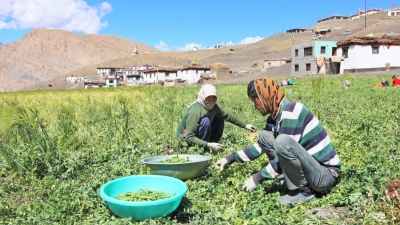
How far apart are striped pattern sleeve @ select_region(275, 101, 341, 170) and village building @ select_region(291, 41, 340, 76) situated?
3006cm

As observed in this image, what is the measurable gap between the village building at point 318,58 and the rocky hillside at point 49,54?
314ft

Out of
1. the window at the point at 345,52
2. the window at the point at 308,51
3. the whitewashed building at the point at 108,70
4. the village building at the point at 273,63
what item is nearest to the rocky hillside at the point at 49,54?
the whitewashed building at the point at 108,70

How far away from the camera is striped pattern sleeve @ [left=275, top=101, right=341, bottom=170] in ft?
8.78

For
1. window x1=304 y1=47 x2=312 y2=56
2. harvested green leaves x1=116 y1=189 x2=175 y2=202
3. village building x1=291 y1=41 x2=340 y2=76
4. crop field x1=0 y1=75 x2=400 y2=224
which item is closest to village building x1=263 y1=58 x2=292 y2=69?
village building x1=291 y1=41 x2=340 y2=76

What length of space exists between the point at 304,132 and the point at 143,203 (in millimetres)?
1323

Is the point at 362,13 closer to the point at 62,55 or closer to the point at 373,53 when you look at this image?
the point at 373,53

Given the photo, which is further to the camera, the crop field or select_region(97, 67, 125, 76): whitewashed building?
select_region(97, 67, 125, 76): whitewashed building

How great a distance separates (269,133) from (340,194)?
76 centimetres

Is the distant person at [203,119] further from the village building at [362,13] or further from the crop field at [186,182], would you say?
the village building at [362,13]

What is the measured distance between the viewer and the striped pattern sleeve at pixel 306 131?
268cm

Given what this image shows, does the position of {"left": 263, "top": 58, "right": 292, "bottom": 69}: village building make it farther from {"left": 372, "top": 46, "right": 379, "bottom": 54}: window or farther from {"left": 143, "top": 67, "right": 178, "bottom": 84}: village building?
{"left": 372, "top": 46, "right": 379, "bottom": 54}: window

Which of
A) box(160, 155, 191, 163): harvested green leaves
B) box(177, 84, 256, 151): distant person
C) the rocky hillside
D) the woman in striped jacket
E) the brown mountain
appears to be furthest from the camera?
the rocky hillside

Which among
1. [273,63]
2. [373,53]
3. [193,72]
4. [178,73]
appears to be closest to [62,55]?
[178,73]

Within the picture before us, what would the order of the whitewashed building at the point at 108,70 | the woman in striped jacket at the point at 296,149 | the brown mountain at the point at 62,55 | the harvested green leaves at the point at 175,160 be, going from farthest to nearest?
the brown mountain at the point at 62,55
the whitewashed building at the point at 108,70
the harvested green leaves at the point at 175,160
the woman in striped jacket at the point at 296,149
